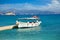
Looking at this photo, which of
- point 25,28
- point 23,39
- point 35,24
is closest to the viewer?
point 23,39

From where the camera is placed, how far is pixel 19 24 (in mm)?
19594

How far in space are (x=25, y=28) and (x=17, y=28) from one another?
0.65 metres

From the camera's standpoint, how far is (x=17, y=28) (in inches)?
766

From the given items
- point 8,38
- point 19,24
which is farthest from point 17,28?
point 8,38

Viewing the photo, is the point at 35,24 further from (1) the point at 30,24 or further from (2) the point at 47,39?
(2) the point at 47,39

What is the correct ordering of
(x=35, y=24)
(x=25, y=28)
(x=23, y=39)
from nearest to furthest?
(x=23, y=39)
(x=25, y=28)
(x=35, y=24)

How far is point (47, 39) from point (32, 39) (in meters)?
0.83

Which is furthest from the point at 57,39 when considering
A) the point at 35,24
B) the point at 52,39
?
the point at 35,24

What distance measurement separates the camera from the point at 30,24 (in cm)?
2044

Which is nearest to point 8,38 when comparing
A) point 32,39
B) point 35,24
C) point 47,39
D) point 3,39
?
point 3,39

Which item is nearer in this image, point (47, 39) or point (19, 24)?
point (47, 39)

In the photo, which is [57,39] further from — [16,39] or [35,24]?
[35,24]

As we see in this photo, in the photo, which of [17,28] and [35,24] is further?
[35,24]

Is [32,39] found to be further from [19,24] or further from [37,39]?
[19,24]
